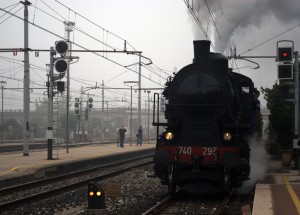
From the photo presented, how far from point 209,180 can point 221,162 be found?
583 mm

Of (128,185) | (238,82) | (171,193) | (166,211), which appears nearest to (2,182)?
(128,185)

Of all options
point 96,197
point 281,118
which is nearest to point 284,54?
point 281,118

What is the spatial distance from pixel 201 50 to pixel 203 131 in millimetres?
2210

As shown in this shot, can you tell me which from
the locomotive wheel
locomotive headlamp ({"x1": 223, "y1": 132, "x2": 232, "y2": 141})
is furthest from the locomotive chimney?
the locomotive wheel

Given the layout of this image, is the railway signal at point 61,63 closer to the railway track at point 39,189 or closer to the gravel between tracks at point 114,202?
the railway track at point 39,189

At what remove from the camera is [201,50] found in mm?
12297

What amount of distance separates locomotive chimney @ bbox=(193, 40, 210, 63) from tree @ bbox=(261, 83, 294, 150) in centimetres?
1101

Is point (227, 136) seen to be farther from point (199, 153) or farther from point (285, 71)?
point (285, 71)

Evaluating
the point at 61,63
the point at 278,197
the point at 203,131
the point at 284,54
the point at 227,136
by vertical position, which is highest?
the point at 61,63

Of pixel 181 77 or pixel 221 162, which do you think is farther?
pixel 181 77

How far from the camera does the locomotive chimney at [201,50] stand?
40.1 ft

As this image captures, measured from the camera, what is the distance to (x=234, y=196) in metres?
12.5

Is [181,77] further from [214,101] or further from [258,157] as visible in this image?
[258,157]

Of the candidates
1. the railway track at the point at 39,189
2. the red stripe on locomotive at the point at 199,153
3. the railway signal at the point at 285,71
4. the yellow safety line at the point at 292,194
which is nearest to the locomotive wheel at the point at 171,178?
the red stripe on locomotive at the point at 199,153
